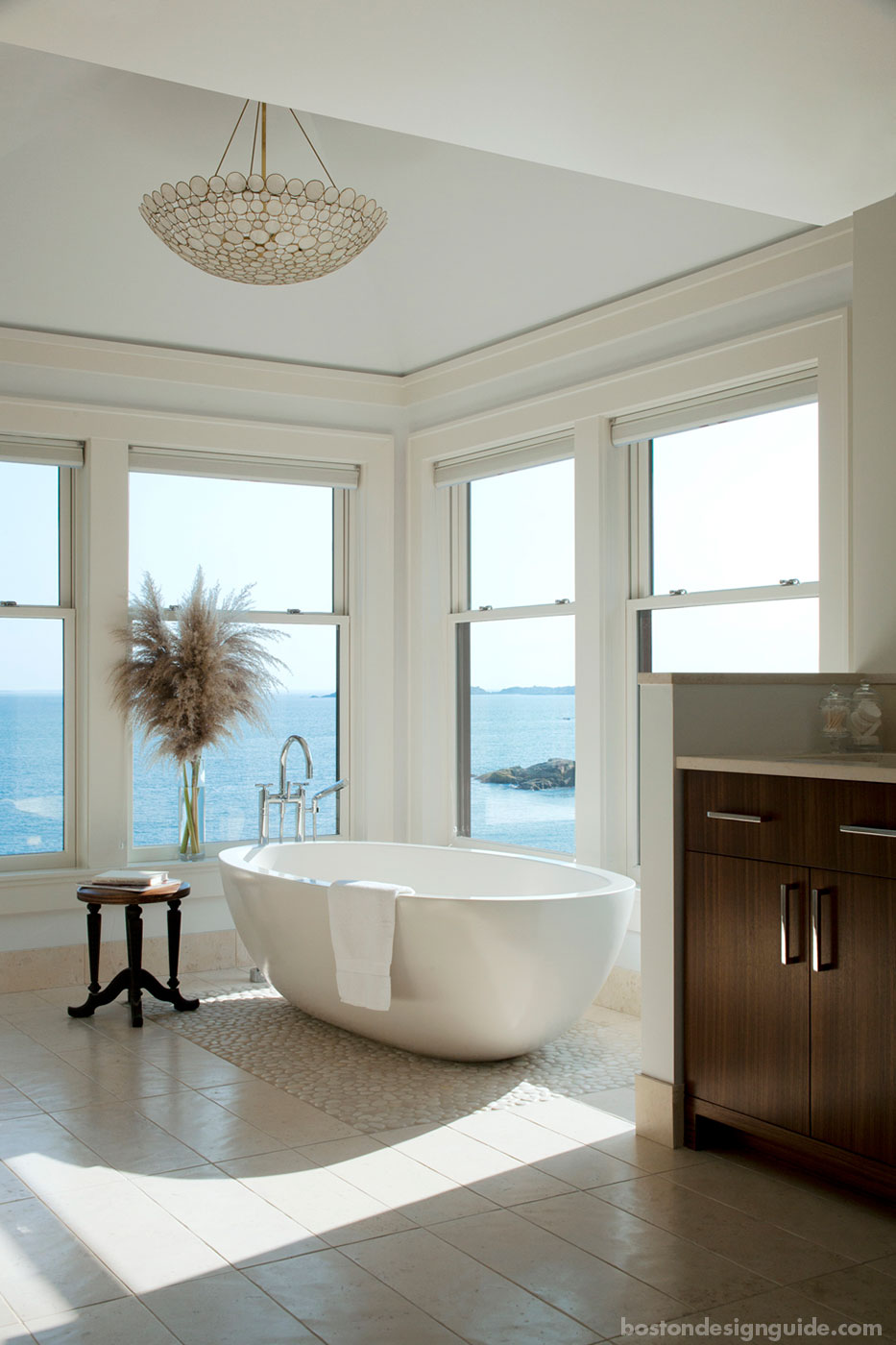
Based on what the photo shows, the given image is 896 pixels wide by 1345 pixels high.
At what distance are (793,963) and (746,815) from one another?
371 millimetres

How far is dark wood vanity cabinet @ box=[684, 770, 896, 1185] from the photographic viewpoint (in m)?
2.66

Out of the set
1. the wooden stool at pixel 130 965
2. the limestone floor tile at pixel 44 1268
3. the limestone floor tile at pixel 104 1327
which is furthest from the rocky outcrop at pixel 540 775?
the limestone floor tile at pixel 104 1327

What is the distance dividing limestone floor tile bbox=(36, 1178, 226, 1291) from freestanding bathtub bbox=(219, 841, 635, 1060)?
45.2 inches

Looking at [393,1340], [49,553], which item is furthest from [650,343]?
[393,1340]

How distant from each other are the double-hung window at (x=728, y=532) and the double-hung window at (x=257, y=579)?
169cm

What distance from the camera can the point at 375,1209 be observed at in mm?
2725

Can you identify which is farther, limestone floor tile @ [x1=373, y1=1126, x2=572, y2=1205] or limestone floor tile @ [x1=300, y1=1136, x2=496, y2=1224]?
limestone floor tile @ [x1=373, y1=1126, x2=572, y2=1205]

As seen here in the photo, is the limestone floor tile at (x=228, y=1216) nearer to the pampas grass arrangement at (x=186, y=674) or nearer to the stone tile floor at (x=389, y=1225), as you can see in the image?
the stone tile floor at (x=389, y=1225)

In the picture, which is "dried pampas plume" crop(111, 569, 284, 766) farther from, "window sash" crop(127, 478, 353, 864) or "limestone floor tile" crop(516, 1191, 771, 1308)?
"limestone floor tile" crop(516, 1191, 771, 1308)

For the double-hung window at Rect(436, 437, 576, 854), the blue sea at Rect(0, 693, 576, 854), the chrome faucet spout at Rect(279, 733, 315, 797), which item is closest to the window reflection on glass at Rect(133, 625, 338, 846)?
the blue sea at Rect(0, 693, 576, 854)

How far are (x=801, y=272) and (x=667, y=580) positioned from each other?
1.18 m

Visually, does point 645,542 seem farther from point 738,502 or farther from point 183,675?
point 183,675

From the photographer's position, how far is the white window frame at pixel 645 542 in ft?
13.5

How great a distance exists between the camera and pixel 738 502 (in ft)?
13.7
